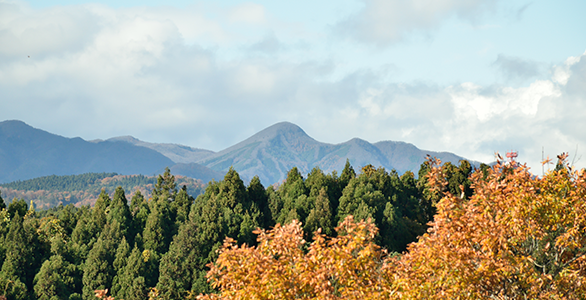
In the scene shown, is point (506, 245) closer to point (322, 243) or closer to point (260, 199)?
point (322, 243)

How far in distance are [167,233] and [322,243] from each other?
26974 millimetres

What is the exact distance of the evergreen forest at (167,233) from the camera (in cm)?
3048

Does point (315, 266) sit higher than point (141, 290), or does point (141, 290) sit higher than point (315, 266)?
point (315, 266)

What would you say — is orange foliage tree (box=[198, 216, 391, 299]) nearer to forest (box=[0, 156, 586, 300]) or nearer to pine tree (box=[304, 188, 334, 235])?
forest (box=[0, 156, 586, 300])

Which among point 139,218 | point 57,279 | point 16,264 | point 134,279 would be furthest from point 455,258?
point 139,218

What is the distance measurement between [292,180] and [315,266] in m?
38.7

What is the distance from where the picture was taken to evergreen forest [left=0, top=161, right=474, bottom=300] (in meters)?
30.5

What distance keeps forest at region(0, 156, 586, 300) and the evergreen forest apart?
10 centimetres

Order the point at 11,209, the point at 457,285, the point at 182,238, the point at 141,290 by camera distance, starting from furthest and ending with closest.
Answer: the point at 11,209 < the point at 182,238 < the point at 141,290 < the point at 457,285

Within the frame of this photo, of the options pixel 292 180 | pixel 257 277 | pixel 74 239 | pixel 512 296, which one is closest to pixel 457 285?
pixel 512 296

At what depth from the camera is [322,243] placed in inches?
542

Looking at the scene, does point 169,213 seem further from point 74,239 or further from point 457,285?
point 457,285

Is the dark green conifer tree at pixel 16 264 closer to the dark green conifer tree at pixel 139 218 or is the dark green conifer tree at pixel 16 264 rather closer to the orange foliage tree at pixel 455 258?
the dark green conifer tree at pixel 139 218

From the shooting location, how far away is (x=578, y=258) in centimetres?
1473
